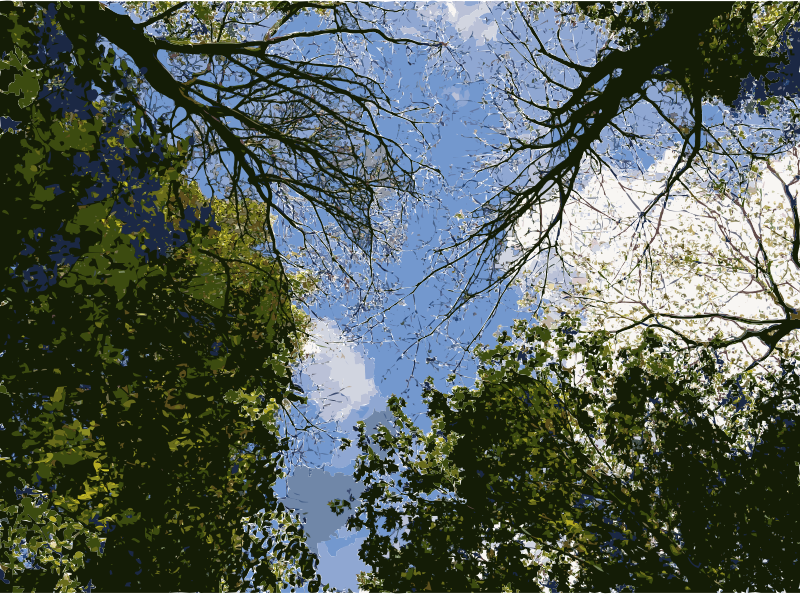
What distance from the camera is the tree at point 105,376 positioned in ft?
14.4

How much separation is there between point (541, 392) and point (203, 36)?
9.00 metres

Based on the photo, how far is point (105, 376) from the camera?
192 inches

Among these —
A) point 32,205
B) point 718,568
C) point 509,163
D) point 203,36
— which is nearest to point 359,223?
point 509,163

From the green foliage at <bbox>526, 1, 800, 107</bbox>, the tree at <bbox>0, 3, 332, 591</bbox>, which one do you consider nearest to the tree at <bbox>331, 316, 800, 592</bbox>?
the tree at <bbox>0, 3, 332, 591</bbox>

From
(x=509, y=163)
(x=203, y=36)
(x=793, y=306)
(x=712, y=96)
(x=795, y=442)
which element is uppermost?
(x=203, y=36)

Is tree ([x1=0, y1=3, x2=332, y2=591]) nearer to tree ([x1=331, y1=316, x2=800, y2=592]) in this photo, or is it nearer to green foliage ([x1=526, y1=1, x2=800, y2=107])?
tree ([x1=331, y1=316, x2=800, y2=592])

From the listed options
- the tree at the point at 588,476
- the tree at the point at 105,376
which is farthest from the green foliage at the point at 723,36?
the tree at the point at 105,376

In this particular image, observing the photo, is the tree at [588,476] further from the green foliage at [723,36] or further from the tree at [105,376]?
the green foliage at [723,36]

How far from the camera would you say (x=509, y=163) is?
7680mm

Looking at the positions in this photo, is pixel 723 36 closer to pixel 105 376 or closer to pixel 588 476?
pixel 588 476

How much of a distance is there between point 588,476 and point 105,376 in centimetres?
747

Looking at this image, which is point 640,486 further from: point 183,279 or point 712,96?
point 183,279

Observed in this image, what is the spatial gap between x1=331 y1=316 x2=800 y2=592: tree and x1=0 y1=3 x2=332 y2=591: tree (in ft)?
6.96

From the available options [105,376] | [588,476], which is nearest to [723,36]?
[588,476]
